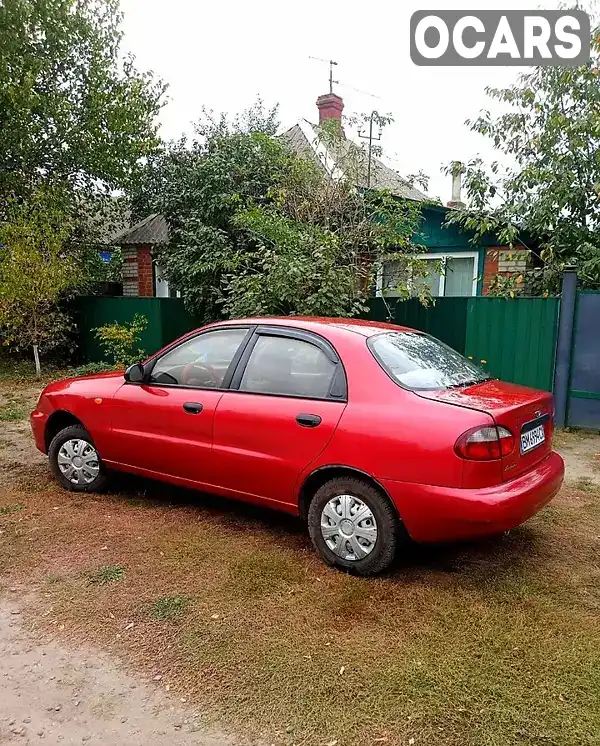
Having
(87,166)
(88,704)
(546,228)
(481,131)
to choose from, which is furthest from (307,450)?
(87,166)

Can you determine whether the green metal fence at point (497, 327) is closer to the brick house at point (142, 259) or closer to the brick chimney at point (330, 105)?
the brick house at point (142, 259)

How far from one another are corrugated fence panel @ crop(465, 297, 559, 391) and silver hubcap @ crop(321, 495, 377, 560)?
4972 mm

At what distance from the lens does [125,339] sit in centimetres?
1120

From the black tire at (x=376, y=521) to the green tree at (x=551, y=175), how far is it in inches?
224

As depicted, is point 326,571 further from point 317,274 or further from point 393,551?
point 317,274

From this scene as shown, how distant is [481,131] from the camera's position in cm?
912

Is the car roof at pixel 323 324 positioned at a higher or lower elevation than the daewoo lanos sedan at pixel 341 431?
higher

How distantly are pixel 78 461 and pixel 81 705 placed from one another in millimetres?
2798

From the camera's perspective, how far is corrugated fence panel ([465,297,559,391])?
762cm

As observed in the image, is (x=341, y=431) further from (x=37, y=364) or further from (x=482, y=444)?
(x=37, y=364)

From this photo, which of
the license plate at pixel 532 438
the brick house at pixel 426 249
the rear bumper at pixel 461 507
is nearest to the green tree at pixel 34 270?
the brick house at pixel 426 249

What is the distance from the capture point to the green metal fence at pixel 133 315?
11438 mm

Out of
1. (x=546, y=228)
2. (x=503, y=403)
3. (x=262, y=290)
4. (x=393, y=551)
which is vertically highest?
(x=546, y=228)

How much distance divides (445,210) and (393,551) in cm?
848
